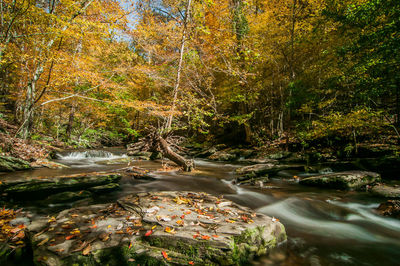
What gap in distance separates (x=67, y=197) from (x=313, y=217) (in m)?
5.38

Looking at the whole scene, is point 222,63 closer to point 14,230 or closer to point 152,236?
point 152,236

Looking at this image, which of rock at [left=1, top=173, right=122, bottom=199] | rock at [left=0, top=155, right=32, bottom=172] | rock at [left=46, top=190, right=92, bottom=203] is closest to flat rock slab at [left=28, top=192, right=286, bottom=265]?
rock at [left=46, top=190, right=92, bottom=203]

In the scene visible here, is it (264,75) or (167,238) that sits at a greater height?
(264,75)

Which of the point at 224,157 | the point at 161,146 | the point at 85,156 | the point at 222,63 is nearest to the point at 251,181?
the point at 161,146

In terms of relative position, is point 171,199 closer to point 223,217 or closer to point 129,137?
point 223,217

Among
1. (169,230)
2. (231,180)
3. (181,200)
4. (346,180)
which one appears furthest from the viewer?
(231,180)

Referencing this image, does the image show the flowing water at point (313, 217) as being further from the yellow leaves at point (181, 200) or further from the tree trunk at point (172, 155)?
the yellow leaves at point (181, 200)

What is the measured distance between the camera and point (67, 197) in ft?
12.6

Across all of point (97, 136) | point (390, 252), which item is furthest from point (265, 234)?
point (97, 136)

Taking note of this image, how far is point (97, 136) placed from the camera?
1755 cm

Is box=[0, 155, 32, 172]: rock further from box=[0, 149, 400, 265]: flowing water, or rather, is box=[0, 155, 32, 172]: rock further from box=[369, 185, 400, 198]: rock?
box=[369, 185, 400, 198]: rock

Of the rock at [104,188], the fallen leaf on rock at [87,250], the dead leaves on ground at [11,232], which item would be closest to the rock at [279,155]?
the rock at [104,188]

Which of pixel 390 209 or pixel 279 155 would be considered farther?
pixel 279 155

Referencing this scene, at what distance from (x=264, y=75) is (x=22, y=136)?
14285mm
